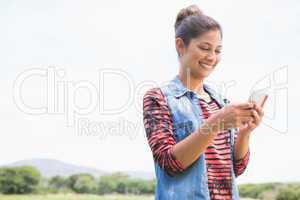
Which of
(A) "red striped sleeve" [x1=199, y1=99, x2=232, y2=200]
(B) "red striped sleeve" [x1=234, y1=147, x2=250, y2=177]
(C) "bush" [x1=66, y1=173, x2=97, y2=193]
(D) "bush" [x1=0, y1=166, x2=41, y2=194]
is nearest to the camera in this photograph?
(A) "red striped sleeve" [x1=199, y1=99, x2=232, y2=200]

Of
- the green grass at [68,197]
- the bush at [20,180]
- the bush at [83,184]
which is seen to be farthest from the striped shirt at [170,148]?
the bush at [20,180]

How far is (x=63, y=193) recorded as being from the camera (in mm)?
3246

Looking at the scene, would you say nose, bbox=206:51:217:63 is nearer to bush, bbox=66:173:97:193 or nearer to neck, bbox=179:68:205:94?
neck, bbox=179:68:205:94

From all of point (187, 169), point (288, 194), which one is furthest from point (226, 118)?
point (288, 194)

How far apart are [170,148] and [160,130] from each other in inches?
2.4

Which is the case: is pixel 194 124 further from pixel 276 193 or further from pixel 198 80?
pixel 276 193

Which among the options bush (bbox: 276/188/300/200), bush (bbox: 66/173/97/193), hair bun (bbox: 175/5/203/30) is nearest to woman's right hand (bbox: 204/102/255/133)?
hair bun (bbox: 175/5/203/30)

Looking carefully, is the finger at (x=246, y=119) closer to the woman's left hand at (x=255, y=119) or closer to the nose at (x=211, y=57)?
the woman's left hand at (x=255, y=119)

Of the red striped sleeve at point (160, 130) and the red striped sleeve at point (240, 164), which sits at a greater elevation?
the red striped sleeve at point (160, 130)

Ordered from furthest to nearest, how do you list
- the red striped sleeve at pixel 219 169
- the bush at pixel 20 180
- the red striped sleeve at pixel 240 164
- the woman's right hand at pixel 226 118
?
the bush at pixel 20 180, the red striped sleeve at pixel 240 164, the red striped sleeve at pixel 219 169, the woman's right hand at pixel 226 118

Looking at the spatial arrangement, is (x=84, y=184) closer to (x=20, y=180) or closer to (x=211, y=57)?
(x=20, y=180)

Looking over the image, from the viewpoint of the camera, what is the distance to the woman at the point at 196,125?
100 centimetres

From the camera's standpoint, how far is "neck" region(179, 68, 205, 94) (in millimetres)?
1189

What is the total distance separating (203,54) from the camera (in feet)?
3.74
